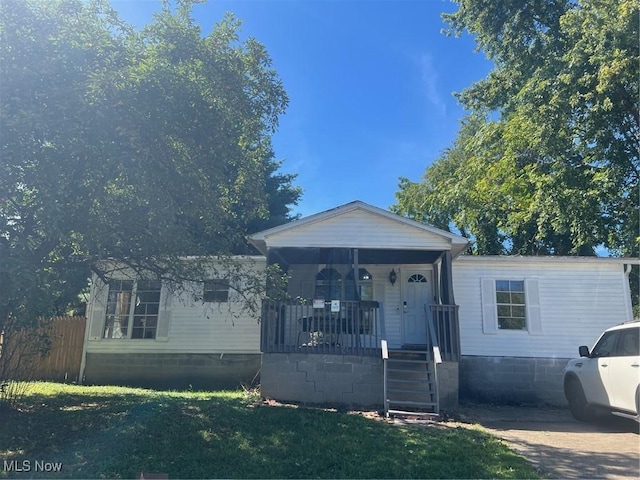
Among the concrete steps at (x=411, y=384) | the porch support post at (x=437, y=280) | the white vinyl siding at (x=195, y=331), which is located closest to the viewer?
the concrete steps at (x=411, y=384)

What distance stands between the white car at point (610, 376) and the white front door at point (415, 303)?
12.2ft

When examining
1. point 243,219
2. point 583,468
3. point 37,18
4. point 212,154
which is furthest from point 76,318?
point 583,468

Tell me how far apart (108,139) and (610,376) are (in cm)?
812

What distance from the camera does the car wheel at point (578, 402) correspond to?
846cm

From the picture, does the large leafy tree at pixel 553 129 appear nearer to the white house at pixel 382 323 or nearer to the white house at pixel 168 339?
the white house at pixel 382 323

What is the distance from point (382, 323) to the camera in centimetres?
994

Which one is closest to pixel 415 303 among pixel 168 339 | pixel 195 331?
pixel 195 331

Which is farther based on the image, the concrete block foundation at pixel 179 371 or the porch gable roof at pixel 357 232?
the concrete block foundation at pixel 179 371

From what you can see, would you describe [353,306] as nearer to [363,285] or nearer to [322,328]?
[322,328]

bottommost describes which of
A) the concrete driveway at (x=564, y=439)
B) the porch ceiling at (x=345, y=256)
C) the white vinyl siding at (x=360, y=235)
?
the concrete driveway at (x=564, y=439)

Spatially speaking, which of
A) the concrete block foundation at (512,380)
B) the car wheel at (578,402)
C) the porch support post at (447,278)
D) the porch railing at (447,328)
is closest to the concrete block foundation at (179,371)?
the porch railing at (447,328)

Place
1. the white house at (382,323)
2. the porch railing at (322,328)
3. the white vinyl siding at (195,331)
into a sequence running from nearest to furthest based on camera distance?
the white house at (382,323) → the porch railing at (322,328) → the white vinyl siding at (195,331)

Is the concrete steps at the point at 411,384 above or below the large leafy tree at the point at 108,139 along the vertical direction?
below

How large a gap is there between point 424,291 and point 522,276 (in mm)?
2406
